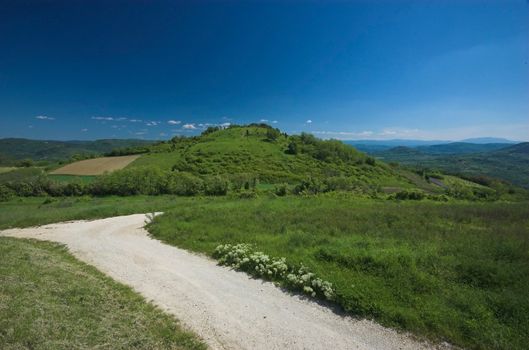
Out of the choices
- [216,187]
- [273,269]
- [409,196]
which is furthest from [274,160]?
[273,269]

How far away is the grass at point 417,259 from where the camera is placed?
23.6 ft

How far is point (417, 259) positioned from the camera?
10.4 m

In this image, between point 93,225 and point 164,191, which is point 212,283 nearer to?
point 93,225

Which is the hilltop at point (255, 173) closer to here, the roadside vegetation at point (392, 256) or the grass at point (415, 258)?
the roadside vegetation at point (392, 256)

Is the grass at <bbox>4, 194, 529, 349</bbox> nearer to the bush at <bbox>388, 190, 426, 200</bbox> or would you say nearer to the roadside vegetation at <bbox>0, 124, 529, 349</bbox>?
the roadside vegetation at <bbox>0, 124, 529, 349</bbox>

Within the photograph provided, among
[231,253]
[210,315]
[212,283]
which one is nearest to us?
[210,315]

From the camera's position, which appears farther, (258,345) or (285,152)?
(285,152)

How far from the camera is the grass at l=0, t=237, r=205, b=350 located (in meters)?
6.04

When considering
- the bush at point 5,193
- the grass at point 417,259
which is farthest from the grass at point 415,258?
the bush at point 5,193

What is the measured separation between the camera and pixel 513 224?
1614 centimetres

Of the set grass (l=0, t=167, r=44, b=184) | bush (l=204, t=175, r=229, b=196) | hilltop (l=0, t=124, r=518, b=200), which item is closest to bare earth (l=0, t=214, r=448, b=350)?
hilltop (l=0, t=124, r=518, b=200)

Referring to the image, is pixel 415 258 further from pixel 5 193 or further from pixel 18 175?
pixel 18 175

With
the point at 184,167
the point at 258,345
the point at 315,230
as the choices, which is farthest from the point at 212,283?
the point at 184,167

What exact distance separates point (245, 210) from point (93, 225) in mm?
12864
